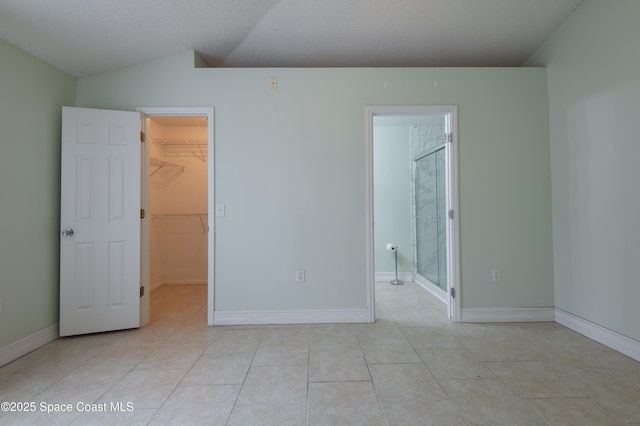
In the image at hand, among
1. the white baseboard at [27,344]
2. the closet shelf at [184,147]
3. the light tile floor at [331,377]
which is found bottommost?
the light tile floor at [331,377]

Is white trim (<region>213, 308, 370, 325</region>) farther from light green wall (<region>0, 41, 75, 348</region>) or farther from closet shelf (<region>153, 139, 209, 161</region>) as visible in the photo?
closet shelf (<region>153, 139, 209, 161</region>)

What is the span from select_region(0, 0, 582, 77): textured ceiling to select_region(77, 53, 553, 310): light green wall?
265mm

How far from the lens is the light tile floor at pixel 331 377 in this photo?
1.45 metres

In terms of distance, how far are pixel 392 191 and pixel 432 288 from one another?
1.57m

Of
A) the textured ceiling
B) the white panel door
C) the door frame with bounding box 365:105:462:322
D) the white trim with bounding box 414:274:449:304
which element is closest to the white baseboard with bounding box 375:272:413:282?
the white trim with bounding box 414:274:449:304

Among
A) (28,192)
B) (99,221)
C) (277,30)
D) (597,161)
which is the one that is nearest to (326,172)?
(277,30)

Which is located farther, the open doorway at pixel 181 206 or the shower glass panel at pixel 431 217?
the open doorway at pixel 181 206

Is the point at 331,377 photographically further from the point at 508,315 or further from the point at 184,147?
the point at 184,147

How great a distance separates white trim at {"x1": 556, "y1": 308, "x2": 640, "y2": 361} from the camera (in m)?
2.01

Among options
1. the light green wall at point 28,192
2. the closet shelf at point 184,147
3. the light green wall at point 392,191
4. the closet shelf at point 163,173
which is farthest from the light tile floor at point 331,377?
the closet shelf at point 184,147

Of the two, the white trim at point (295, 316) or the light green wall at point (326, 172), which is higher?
the light green wall at point (326, 172)

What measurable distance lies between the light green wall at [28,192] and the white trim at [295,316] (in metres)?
1.37

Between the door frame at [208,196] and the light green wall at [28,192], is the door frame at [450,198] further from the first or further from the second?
the light green wall at [28,192]

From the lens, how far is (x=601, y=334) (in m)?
2.22
